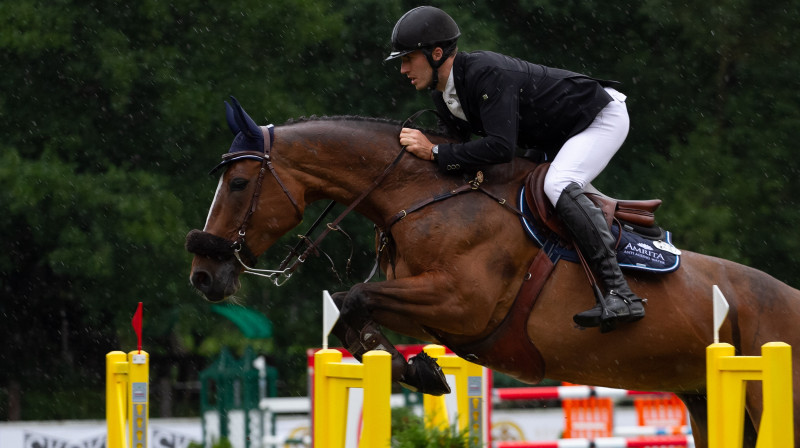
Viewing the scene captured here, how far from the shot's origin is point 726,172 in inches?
530

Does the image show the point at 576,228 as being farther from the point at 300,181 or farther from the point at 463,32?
the point at 463,32

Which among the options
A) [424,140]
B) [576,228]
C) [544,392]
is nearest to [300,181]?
[424,140]

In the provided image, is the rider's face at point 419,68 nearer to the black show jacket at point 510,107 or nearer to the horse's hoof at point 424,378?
the black show jacket at point 510,107

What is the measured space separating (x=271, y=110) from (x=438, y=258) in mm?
8787

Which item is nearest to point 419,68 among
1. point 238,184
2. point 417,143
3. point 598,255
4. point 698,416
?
point 417,143

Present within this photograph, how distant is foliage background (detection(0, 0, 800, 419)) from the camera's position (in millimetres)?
12930

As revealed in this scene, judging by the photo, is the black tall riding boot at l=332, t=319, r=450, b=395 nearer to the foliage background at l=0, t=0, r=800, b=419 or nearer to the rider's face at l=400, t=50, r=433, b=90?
the rider's face at l=400, t=50, r=433, b=90

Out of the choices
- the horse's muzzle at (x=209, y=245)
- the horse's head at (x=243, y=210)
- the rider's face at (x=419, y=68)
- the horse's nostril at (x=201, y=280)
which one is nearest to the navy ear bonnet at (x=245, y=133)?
the horse's head at (x=243, y=210)

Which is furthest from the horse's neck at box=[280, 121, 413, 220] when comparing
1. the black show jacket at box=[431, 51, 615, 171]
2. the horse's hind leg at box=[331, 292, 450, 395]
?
the horse's hind leg at box=[331, 292, 450, 395]

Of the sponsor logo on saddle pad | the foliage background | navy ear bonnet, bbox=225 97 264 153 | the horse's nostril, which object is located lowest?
the horse's nostril

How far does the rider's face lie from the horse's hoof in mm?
1121

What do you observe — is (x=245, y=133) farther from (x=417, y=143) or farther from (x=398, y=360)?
(x=398, y=360)

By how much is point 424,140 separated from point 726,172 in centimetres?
967

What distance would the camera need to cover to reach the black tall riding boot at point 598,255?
14.1 feet
